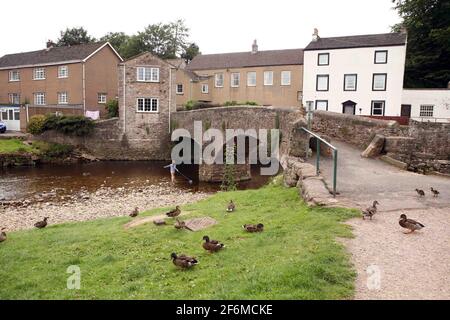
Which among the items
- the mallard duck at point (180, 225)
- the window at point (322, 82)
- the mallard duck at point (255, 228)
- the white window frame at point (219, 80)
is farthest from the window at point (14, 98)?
the mallard duck at point (255, 228)

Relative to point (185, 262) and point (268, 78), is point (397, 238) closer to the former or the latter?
point (185, 262)

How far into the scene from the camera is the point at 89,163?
123ft

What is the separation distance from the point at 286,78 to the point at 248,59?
636cm

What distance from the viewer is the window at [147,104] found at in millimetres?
39188

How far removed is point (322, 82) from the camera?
41.9 meters

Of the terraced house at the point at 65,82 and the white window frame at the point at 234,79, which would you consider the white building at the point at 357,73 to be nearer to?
the white window frame at the point at 234,79

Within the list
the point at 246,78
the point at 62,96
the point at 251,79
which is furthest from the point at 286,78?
the point at 62,96

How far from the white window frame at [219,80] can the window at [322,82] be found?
14.6 m

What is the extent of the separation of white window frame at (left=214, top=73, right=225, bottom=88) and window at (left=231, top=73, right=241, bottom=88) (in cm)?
142

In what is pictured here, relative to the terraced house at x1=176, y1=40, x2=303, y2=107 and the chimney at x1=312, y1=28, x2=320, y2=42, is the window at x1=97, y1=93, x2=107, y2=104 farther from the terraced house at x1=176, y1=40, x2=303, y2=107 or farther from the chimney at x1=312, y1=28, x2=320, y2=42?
the chimney at x1=312, y1=28, x2=320, y2=42

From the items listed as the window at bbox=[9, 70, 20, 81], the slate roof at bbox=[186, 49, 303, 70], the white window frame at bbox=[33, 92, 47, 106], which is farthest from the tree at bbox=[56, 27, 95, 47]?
the slate roof at bbox=[186, 49, 303, 70]
